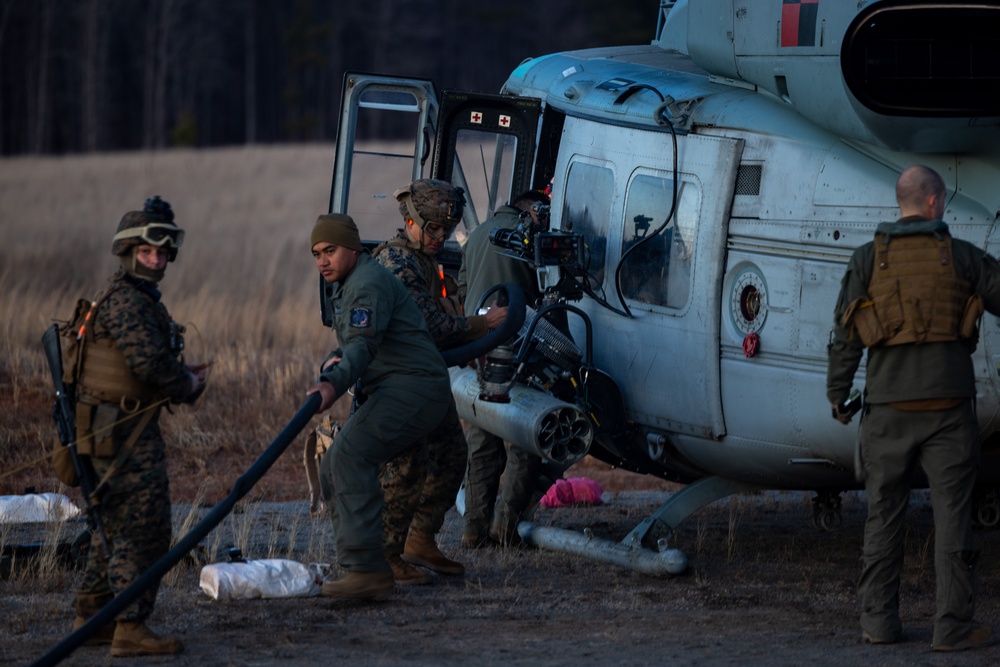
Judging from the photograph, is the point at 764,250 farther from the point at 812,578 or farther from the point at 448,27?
the point at 448,27

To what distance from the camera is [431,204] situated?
7566 millimetres

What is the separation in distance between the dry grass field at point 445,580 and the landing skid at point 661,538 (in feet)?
0.32

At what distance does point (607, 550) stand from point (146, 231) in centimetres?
322

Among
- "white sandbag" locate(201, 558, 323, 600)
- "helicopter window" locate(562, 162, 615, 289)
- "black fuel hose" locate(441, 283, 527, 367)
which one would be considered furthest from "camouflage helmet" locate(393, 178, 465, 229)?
"white sandbag" locate(201, 558, 323, 600)

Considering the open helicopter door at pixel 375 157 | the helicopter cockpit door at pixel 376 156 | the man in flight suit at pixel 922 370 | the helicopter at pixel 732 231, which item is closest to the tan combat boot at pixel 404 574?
the helicopter at pixel 732 231

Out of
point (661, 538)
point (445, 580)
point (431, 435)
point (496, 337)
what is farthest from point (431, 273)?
point (661, 538)

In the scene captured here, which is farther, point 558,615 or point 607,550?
point 607,550

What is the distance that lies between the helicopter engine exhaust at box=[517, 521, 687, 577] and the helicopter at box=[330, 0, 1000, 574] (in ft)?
0.05

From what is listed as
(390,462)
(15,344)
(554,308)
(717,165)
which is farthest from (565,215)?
(15,344)

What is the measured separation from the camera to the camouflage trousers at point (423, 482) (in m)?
7.35

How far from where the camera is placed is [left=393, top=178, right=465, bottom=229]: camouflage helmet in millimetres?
7555

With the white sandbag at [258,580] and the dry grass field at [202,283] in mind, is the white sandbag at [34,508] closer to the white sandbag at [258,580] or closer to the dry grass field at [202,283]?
the dry grass field at [202,283]

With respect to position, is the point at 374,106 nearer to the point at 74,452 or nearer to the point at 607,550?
the point at 607,550

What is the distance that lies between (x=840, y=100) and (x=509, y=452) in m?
3.20
